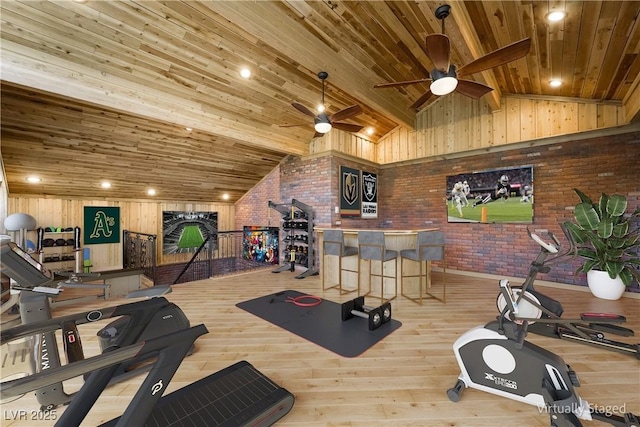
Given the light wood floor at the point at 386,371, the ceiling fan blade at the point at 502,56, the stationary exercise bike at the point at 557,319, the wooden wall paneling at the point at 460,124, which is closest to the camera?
the light wood floor at the point at 386,371

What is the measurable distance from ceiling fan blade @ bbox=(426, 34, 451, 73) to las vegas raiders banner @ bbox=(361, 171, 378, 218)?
13.2 ft

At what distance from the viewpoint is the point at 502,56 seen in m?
2.55

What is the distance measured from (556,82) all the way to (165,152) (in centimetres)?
750

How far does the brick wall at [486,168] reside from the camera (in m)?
4.32

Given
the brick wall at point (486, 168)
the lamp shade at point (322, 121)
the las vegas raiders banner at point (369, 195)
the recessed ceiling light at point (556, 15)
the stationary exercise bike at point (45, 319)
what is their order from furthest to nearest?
1. the las vegas raiders banner at point (369, 195)
2. the brick wall at point (486, 168)
3. the lamp shade at point (322, 121)
4. the recessed ceiling light at point (556, 15)
5. the stationary exercise bike at point (45, 319)

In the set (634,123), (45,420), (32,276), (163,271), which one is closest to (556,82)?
(634,123)

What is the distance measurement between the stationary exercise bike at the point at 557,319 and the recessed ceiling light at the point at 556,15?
2.15 m

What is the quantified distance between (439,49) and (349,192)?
398cm

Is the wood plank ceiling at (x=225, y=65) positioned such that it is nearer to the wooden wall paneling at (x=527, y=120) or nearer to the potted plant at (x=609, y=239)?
the wooden wall paneling at (x=527, y=120)

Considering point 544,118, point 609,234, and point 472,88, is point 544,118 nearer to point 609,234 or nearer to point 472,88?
point 609,234

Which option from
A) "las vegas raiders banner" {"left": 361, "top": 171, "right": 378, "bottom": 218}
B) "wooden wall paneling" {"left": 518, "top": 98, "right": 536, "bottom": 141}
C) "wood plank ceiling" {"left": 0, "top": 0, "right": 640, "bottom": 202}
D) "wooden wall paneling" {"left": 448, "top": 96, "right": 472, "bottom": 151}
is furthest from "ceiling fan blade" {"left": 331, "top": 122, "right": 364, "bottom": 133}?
"wooden wall paneling" {"left": 518, "top": 98, "right": 536, "bottom": 141}

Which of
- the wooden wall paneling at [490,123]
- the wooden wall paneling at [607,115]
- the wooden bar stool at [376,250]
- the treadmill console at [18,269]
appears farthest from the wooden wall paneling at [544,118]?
the treadmill console at [18,269]

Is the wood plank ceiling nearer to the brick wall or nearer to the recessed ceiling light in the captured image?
the recessed ceiling light

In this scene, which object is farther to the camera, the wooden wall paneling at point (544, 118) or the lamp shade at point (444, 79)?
the wooden wall paneling at point (544, 118)
